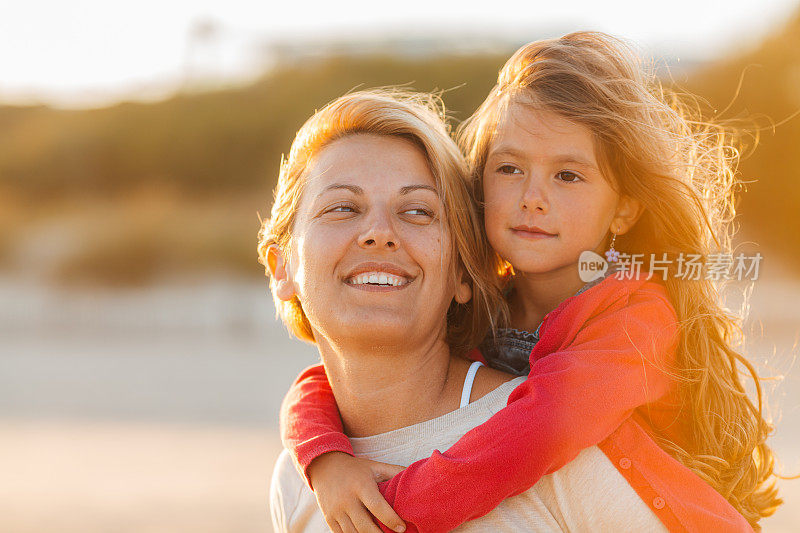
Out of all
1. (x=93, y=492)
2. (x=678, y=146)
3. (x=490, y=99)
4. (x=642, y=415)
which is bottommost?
(x=642, y=415)

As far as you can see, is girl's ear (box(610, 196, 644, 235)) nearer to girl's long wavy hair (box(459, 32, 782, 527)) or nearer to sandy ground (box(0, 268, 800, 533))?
girl's long wavy hair (box(459, 32, 782, 527))

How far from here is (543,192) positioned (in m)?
2.03

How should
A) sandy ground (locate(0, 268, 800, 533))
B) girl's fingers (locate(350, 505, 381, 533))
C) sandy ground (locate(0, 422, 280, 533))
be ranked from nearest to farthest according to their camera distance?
1. girl's fingers (locate(350, 505, 381, 533))
2. sandy ground (locate(0, 422, 280, 533))
3. sandy ground (locate(0, 268, 800, 533))

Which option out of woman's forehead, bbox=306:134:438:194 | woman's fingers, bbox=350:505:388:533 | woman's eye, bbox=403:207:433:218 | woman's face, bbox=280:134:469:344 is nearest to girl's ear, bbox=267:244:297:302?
woman's face, bbox=280:134:469:344

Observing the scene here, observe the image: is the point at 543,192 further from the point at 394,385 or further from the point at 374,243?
the point at 394,385

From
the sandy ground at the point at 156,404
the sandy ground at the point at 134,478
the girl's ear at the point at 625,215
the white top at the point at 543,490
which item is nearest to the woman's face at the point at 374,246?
the white top at the point at 543,490

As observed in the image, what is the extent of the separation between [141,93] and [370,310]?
2104 cm

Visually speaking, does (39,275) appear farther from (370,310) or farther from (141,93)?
(370,310)

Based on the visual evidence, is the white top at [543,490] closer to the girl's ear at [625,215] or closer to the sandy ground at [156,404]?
the girl's ear at [625,215]

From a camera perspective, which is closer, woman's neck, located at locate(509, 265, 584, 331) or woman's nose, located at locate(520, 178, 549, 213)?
woman's nose, located at locate(520, 178, 549, 213)

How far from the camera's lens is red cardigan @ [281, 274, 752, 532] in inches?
64.8

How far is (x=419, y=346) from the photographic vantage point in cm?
195

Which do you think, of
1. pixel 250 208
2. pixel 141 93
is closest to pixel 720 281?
pixel 250 208

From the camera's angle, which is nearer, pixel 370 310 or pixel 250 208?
pixel 370 310
